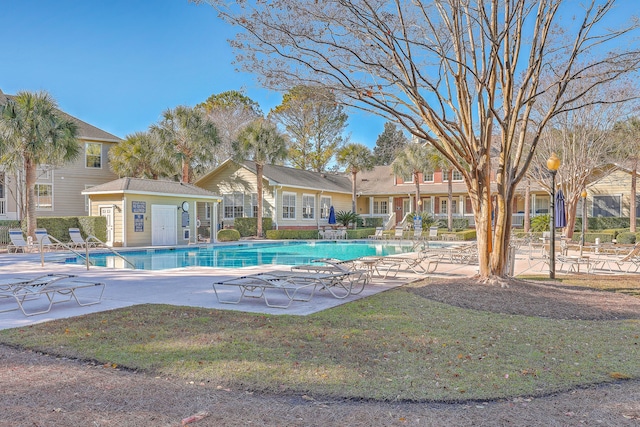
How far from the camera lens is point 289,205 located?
3300 cm

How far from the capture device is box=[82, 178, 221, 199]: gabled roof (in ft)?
74.7

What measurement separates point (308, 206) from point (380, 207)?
27.9ft

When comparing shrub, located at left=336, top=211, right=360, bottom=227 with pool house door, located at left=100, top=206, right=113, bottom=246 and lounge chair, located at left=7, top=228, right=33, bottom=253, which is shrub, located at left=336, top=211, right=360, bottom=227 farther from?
lounge chair, located at left=7, top=228, right=33, bottom=253

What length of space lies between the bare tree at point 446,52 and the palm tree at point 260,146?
18.7 meters

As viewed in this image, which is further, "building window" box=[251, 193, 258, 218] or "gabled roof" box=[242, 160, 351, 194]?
"building window" box=[251, 193, 258, 218]

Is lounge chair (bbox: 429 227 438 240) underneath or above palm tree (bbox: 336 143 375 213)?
underneath

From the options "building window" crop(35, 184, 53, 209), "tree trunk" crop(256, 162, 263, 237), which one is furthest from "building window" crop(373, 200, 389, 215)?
"building window" crop(35, 184, 53, 209)

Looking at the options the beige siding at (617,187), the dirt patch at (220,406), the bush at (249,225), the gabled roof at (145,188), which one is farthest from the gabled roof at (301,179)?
the dirt patch at (220,406)

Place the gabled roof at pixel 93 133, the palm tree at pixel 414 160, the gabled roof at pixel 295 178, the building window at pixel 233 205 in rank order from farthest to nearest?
the palm tree at pixel 414 160 < the building window at pixel 233 205 < the gabled roof at pixel 295 178 < the gabled roof at pixel 93 133

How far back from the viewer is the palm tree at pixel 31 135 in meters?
19.6

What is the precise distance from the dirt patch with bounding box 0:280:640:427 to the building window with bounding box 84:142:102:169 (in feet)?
96.2

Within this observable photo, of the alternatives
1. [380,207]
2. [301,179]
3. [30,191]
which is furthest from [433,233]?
[30,191]

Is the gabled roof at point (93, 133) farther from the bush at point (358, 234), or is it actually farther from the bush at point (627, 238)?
the bush at point (627, 238)

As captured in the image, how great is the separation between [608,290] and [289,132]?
38207 mm
